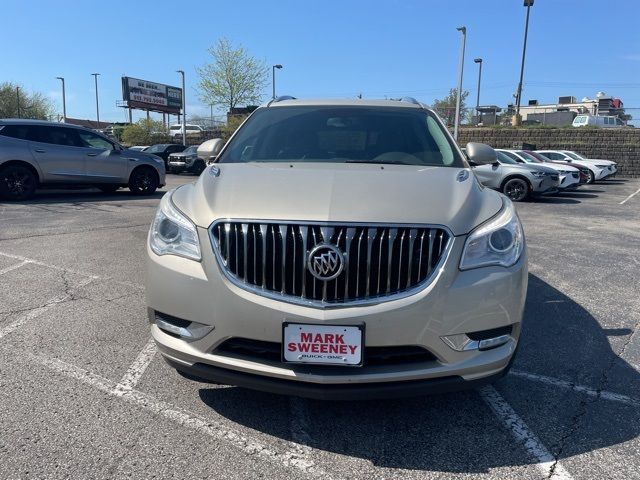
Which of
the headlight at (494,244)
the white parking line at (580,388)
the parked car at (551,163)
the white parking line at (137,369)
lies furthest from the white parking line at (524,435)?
the parked car at (551,163)

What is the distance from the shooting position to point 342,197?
2.52 metres

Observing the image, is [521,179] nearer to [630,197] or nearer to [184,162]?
[630,197]

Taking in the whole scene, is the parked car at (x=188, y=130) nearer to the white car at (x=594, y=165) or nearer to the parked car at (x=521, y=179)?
the white car at (x=594, y=165)

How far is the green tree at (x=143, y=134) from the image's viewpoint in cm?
3856

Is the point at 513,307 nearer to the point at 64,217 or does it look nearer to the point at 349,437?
the point at 349,437

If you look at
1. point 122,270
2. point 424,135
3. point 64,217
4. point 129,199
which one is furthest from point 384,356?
point 129,199

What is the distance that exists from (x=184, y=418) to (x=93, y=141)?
11.1 metres

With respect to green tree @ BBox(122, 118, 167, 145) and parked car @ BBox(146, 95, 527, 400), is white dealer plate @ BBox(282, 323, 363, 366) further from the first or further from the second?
green tree @ BBox(122, 118, 167, 145)

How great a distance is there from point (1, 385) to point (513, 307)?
2.94 m

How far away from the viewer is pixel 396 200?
2.52 metres

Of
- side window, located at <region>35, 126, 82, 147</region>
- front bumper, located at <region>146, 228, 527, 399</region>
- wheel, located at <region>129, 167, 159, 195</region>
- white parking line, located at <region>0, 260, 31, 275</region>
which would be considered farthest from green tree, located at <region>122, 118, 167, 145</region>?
front bumper, located at <region>146, 228, 527, 399</region>

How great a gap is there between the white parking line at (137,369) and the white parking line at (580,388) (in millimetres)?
2406

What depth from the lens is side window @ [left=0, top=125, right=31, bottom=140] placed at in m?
10.8

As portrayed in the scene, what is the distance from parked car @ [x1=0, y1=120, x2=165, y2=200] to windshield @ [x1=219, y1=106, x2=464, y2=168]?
353 inches
